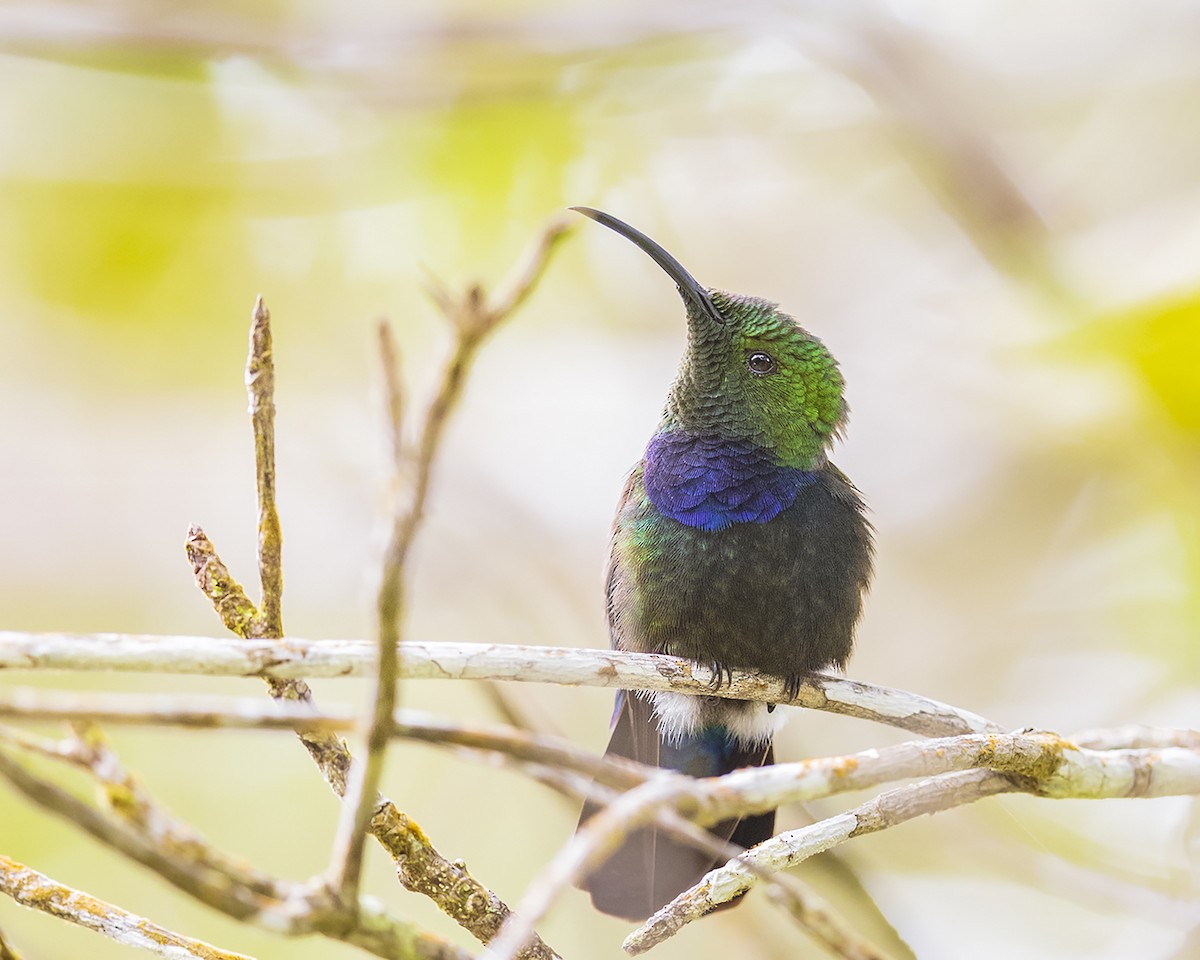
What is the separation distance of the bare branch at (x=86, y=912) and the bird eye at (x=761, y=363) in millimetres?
2195

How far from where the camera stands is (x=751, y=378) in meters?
3.39

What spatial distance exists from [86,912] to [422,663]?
0.59m

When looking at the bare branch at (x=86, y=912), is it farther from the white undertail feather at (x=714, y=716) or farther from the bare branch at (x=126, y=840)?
the white undertail feather at (x=714, y=716)

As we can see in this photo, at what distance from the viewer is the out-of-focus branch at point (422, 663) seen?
1.49m

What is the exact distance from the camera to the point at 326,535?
6.23 m

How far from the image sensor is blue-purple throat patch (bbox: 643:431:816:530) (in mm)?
3061

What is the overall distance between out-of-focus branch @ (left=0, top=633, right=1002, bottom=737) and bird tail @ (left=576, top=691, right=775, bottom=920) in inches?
27.0

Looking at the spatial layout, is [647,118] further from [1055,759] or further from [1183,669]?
[1055,759]

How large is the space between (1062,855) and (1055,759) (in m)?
2.02

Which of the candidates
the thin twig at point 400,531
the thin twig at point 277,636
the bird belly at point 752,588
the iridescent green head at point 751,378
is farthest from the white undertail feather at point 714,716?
the thin twig at point 400,531

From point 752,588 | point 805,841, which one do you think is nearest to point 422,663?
point 805,841

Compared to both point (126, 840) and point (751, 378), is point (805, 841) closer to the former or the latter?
point (126, 840)

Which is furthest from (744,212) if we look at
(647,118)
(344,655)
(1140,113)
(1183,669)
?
(344,655)

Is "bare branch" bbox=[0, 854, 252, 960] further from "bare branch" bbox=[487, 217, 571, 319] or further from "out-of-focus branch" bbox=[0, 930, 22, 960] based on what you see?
"bare branch" bbox=[487, 217, 571, 319]
